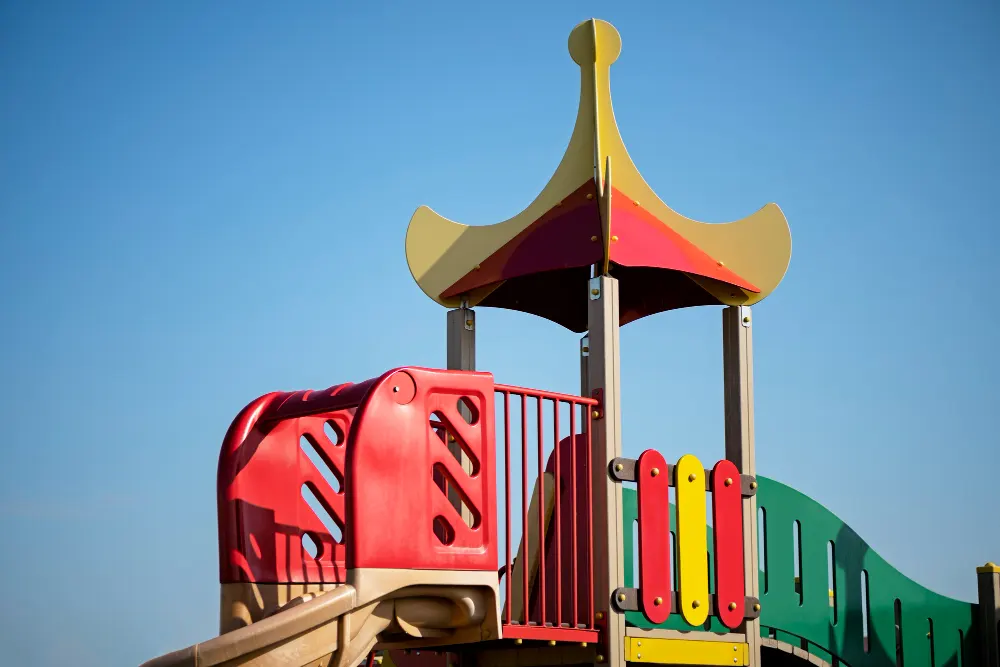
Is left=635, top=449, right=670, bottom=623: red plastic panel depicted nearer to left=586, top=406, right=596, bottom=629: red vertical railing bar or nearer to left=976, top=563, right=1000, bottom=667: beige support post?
left=586, top=406, right=596, bottom=629: red vertical railing bar

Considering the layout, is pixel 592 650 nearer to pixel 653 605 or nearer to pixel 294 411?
pixel 653 605

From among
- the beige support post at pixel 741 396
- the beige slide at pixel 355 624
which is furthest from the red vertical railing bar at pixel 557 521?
the beige support post at pixel 741 396

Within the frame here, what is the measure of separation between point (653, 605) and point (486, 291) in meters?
2.39

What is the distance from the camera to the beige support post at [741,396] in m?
7.92

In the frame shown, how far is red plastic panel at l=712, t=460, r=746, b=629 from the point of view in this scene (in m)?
7.59

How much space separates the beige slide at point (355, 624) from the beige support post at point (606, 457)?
3.27 ft

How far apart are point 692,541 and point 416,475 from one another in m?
2.12

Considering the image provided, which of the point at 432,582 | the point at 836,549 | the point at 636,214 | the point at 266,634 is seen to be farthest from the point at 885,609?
the point at 266,634

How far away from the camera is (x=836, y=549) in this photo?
892 centimetres

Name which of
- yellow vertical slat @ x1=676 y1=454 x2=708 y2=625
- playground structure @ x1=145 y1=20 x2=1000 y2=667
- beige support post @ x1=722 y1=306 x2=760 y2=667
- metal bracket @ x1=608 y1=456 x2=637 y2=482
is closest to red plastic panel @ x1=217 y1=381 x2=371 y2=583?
playground structure @ x1=145 y1=20 x2=1000 y2=667

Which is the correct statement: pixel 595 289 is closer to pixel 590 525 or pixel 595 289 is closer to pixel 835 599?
pixel 590 525

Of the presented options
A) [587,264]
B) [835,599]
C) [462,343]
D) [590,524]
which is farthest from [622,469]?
[835,599]

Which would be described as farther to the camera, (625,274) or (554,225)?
(625,274)

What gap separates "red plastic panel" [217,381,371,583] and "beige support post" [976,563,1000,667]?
17.5ft
